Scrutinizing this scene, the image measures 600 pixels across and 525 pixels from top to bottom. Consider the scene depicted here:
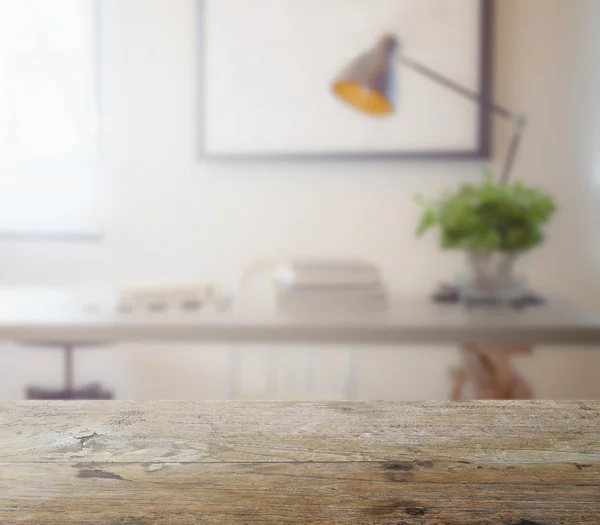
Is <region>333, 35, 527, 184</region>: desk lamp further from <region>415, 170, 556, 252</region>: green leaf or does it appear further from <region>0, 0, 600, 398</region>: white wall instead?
<region>415, 170, 556, 252</region>: green leaf

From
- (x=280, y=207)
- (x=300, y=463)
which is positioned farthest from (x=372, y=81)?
(x=300, y=463)

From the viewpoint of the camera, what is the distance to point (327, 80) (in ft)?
8.21

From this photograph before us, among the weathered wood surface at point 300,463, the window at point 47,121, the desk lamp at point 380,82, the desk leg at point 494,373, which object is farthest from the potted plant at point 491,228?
the window at point 47,121

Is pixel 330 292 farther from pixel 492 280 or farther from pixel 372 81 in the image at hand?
pixel 372 81

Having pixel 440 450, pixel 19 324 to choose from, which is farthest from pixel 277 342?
pixel 440 450

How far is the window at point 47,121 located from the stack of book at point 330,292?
1.18m

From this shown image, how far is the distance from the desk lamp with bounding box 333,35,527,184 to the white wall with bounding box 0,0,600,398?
0.48ft

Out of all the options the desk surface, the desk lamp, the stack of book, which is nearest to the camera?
the desk surface

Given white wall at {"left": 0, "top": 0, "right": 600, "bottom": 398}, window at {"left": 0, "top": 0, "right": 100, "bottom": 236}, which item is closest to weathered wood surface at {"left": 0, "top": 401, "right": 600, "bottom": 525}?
white wall at {"left": 0, "top": 0, "right": 600, "bottom": 398}

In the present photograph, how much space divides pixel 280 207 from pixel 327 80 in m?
0.49

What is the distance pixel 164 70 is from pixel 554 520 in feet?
8.01

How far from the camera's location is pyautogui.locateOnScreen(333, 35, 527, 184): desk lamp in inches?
94.2

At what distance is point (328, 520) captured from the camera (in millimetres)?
289

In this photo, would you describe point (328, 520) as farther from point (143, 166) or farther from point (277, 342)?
point (143, 166)
